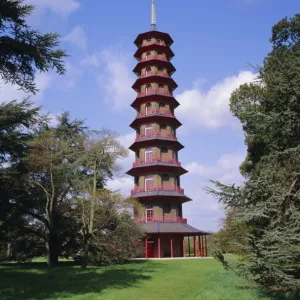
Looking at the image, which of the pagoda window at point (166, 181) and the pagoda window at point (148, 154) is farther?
the pagoda window at point (148, 154)

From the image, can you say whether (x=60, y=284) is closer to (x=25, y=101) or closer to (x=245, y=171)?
(x=25, y=101)

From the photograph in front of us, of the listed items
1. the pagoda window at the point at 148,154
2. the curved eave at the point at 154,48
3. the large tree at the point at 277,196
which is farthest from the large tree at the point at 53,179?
the curved eave at the point at 154,48

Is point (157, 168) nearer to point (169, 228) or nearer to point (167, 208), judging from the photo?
point (167, 208)

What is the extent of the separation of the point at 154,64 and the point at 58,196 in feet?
62.1

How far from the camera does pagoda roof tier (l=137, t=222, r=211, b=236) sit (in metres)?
29.8

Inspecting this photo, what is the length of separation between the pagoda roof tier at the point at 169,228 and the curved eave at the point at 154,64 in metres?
16.9

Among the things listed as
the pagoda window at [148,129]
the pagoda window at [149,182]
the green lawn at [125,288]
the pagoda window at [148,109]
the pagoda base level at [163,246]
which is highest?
the pagoda window at [148,109]

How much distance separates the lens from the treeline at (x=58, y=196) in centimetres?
2009

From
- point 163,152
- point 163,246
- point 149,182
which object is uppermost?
point 163,152

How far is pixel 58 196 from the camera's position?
24.1 metres

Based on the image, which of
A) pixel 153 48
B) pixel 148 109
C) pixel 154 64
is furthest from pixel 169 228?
pixel 153 48

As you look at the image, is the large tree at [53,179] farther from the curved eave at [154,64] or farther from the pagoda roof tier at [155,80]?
the curved eave at [154,64]

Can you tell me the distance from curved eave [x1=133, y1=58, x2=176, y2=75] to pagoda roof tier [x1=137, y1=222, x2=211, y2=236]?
16.9 meters

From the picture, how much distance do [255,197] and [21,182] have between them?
1785cm
